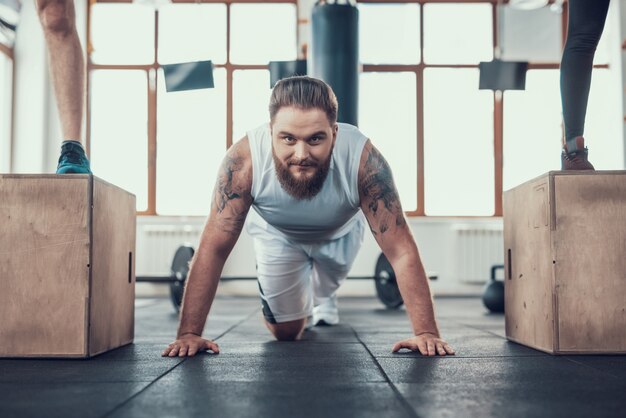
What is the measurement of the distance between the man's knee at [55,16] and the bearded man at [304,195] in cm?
60

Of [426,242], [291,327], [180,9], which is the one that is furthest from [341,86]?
[180,9]

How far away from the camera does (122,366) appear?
1.66m

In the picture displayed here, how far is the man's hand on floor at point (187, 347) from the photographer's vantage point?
5.99 feet

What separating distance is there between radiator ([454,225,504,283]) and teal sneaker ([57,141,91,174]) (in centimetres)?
428

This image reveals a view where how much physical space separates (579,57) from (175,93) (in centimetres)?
456

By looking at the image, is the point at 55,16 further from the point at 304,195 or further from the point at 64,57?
the point at 304,195

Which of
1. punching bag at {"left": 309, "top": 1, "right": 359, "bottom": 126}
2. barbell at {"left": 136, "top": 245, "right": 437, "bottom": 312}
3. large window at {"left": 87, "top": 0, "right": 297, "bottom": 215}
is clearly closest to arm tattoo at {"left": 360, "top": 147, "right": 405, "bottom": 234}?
punching bag at {"left": 309, "top": 1, "right": 359, "bottom": 126}

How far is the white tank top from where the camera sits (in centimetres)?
195

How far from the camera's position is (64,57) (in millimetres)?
2016

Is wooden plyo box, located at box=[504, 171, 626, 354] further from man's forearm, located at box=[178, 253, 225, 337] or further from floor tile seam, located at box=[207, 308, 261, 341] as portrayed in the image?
floor tile seam, located at box=[207, 308, 261, 341]

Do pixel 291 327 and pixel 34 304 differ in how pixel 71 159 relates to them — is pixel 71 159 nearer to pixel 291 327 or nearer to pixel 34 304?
pixel 34 304

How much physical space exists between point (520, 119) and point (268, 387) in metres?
5.10

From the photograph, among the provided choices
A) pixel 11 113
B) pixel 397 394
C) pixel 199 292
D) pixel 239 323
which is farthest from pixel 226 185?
pixel 11 113

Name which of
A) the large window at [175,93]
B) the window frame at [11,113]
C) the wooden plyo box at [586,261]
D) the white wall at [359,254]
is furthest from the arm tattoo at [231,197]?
the window frame at [11,113]
